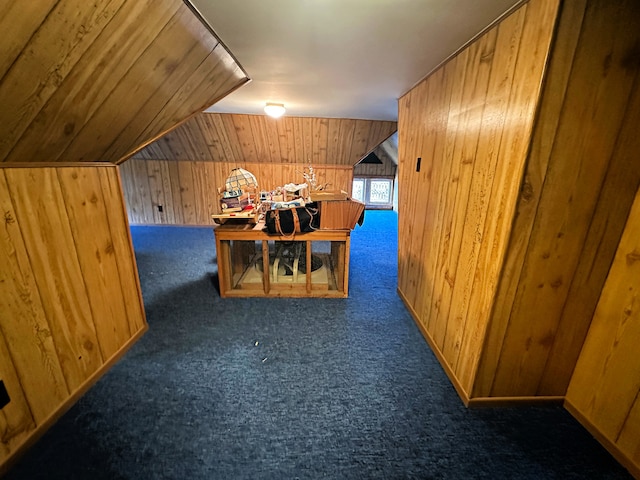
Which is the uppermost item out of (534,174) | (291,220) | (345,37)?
(345,37)

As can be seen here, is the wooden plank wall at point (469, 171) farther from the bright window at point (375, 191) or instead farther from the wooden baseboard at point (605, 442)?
the bright window at point (375, 191)

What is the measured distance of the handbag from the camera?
7.30ft

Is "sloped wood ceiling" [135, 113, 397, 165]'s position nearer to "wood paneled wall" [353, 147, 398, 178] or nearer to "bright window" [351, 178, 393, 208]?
"wood paneled wall" [353, 147, 398, 178]

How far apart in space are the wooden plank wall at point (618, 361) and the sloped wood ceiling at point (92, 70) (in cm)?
217

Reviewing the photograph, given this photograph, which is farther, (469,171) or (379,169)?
(379,169)

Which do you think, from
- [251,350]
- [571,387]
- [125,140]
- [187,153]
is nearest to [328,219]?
[251,350]

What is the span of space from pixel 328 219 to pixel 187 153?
3.70m

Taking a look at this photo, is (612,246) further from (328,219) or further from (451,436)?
(328,219)

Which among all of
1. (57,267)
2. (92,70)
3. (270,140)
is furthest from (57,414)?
(270,140)

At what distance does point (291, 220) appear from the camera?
2.25 meters

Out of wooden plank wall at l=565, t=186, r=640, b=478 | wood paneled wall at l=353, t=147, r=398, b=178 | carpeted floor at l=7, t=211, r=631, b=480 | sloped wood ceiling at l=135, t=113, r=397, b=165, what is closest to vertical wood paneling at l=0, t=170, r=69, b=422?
carpeted floor at l=7, t=211, r=631, b=480

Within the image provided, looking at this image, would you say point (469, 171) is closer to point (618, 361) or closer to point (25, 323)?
point (618, 361)

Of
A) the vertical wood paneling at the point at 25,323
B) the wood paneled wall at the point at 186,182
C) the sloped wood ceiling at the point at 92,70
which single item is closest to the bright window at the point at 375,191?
the wood paneled wall at the point at 186,182

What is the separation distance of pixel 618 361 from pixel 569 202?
2.48 ft
